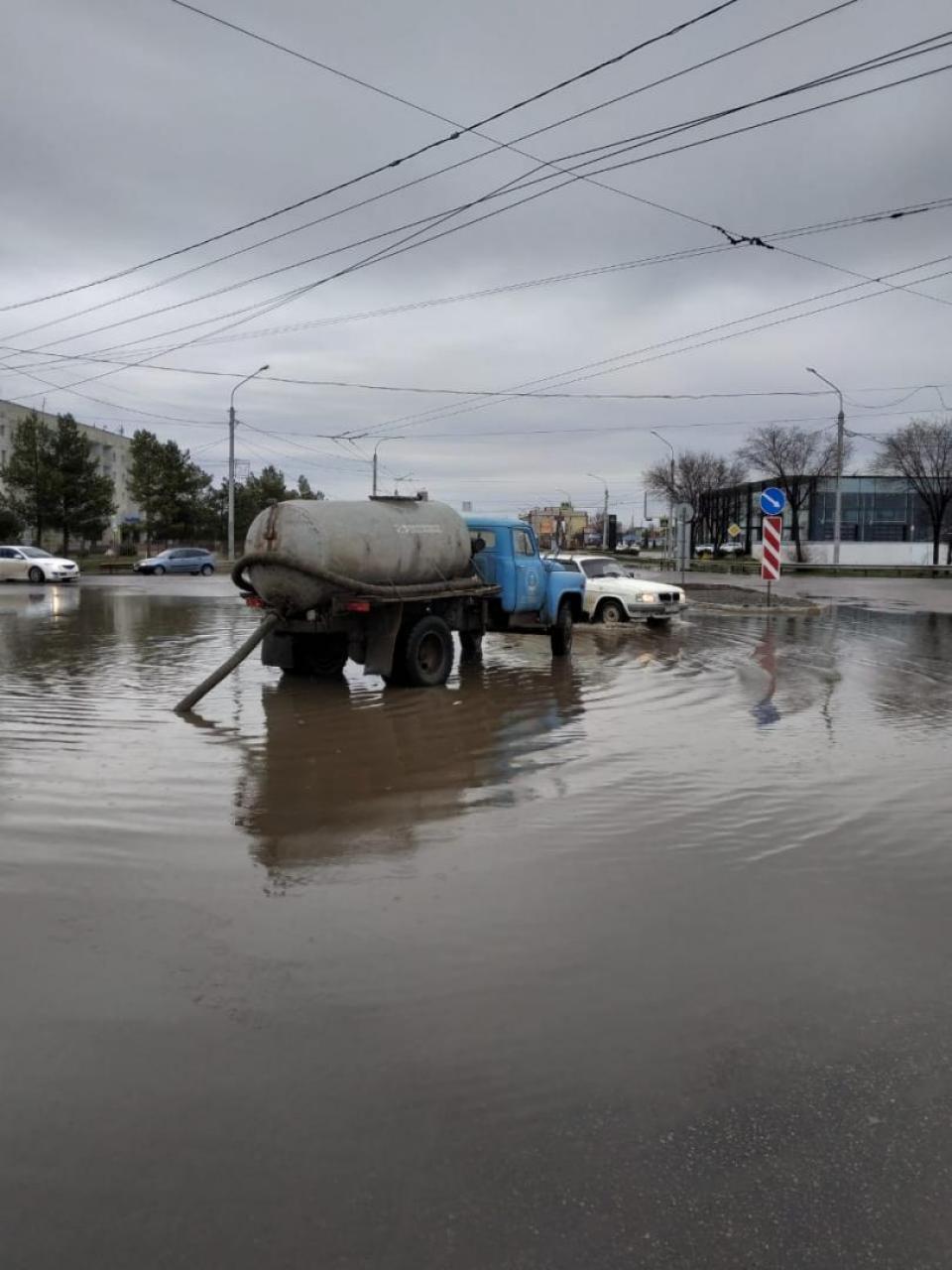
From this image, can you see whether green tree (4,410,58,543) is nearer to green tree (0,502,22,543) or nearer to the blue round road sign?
green tree (0,502,22,543)

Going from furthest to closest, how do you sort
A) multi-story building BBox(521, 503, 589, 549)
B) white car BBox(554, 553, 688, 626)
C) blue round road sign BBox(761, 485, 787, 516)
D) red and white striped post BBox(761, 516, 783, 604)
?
multi-story building BBox(521, 503, 589, 549) → red and white striped post BBox(761, 516, 783, 604) → blue round road sign BBox(761, 485, 787, 516) → white car BBox(554, 553, 688, 626)

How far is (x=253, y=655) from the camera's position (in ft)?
53.4

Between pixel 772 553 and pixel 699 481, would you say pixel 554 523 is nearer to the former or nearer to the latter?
pixel 699 481

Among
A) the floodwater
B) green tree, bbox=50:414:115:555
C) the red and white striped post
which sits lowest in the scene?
the floodwater

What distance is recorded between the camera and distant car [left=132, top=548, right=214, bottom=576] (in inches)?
1929

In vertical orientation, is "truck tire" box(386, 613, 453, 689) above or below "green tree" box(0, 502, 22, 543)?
below

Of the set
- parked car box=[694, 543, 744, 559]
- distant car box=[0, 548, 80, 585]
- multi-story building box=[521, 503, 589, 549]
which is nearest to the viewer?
distant car box=[0, 548, 80, 585]

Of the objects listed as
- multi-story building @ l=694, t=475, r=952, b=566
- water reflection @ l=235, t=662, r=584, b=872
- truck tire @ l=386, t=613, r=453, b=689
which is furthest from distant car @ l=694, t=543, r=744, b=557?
water reflection @ l=235, t=662, r=584, b=872

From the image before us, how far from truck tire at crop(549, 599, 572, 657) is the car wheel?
17.9ft

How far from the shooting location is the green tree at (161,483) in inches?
2719

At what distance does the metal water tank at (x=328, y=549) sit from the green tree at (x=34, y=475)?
5412 centimetres

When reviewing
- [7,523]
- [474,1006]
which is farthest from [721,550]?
[474,1006]

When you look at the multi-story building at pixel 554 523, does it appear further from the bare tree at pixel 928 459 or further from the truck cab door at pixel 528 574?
Answer: the truck cab door at pixel 528 574

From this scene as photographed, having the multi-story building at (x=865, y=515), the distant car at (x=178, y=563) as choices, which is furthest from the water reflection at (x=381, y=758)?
the multi-story building at (x=865, y=515)
